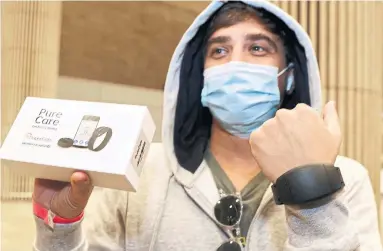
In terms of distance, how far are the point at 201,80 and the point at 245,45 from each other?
0.28m

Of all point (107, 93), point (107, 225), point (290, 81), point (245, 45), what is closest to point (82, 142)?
point (107, 225)

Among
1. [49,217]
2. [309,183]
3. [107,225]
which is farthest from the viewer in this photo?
[107,225]

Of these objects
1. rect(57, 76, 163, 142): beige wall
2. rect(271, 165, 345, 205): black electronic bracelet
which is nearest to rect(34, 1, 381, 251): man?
rect(271, 165, 345, 205): black electronic bracelet

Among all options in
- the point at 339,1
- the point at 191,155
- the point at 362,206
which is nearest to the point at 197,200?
the point at 191,155

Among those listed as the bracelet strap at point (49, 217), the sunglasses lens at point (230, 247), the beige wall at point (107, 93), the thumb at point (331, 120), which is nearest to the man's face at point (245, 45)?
the thumb at point (331, 120)

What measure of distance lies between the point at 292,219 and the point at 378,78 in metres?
1.87

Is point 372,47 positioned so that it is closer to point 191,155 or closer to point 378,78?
point 378,78

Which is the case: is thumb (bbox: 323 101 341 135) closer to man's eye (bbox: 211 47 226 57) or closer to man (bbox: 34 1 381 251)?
man (bbox: 34 1 381 251)

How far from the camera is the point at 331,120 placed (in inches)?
50.9

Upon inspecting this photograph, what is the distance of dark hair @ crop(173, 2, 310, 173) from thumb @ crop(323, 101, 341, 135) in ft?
1.69

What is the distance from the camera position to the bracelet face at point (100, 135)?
127cm

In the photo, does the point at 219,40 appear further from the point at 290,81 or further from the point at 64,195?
the point at 64,195

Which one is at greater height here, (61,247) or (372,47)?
(372,47)

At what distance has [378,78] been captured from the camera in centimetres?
285
